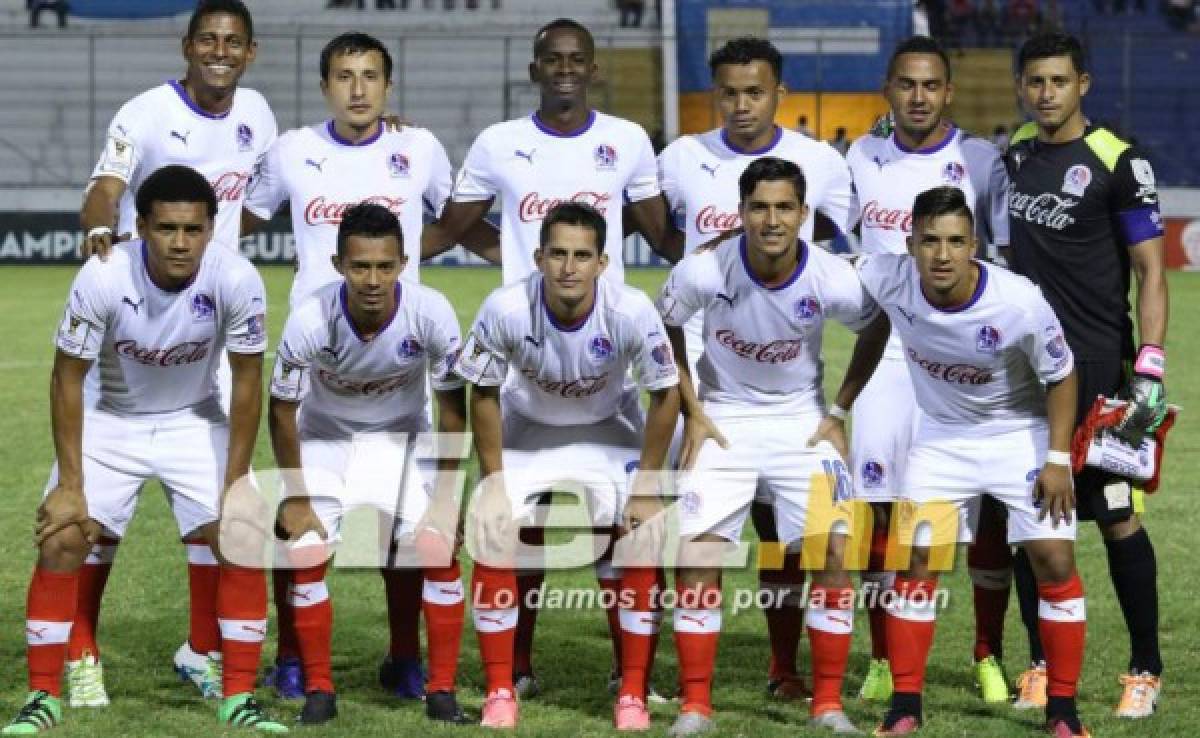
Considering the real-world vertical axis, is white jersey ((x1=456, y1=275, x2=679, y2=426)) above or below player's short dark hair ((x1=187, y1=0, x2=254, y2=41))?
below

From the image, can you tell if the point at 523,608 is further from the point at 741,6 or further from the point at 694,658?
the point at 741,6

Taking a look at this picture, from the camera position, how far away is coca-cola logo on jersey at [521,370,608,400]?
6.53m

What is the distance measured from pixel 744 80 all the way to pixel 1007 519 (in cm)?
185

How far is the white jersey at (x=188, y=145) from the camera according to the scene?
731 cm

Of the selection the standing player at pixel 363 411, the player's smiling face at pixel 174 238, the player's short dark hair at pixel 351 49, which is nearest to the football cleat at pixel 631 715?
the standing player at pixel 363 411

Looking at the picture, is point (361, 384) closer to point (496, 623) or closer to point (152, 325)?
point (152, 325)

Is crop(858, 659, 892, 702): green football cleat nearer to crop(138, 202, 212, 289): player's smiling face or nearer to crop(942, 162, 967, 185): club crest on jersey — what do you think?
crop(942, 162, 967, 185): club crest on jersey

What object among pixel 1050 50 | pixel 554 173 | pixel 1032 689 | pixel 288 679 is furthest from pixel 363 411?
pixel 1050 50

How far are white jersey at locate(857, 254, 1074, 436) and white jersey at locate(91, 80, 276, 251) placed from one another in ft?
8.26

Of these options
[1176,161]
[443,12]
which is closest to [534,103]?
[443,12]

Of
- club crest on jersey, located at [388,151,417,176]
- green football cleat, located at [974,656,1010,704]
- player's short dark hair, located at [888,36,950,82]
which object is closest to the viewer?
green football cleat, located at [974,656,1010,704]

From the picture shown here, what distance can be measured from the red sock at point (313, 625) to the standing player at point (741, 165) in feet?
5.19

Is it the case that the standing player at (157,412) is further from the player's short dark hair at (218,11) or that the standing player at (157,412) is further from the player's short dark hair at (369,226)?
the player's short dark hair at (218,11)

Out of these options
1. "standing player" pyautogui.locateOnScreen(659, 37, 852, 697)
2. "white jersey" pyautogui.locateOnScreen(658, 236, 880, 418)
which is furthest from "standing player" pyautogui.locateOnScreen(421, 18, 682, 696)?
"white jersey" pyautogui.locateOnScreen(658, 236, 880, 418)
